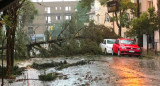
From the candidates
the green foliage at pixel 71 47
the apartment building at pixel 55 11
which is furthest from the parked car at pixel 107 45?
the apartment building at pixel 55 11

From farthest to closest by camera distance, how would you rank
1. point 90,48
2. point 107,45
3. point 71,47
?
point 107,45 < point 90,48 < point 71,47

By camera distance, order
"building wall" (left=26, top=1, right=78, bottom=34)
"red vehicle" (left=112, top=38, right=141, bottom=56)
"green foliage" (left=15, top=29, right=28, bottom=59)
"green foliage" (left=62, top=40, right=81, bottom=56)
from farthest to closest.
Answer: "building wall" (left=26, top=1, right=78, bottom=34), "red vehicle" (left=112, top=38, right=141, bottom=56), "green foliage" (left=62, top=40, right=81, bottom=56), "green foliage" (left=15, top=29, right=28, bottom=59)

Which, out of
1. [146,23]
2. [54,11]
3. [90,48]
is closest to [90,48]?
[90,48]

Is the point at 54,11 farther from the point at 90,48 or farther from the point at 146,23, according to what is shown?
the point at 90,48

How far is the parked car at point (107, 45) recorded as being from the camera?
35.5m

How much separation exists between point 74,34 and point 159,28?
8900mm

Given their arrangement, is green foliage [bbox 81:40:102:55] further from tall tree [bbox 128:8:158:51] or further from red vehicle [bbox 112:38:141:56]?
tall tree [bbox 128:8:158:51]

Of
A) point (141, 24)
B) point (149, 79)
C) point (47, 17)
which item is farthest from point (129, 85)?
point (47, 17)

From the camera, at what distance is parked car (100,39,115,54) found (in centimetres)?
3550

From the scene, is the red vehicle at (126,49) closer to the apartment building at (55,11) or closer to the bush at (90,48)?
the bush at (90,48)

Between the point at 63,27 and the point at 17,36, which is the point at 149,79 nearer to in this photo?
the point at 17,36

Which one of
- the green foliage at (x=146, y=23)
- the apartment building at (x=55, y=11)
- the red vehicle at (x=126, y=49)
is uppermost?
the apartment building at (x=55, y=11)

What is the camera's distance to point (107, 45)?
35.5 m

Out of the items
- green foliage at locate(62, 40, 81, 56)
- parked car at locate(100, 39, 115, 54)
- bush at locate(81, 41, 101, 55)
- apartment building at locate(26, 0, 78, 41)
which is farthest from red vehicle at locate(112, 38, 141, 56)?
apartment building at locate(26, 0, 78, 41)
